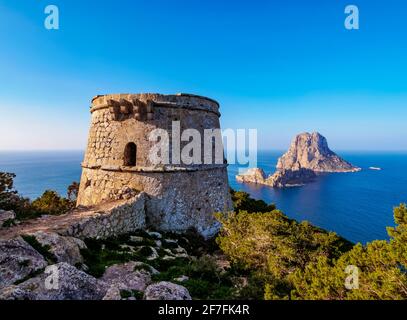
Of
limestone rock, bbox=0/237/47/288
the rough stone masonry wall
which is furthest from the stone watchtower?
limestone rock, bbox=0/237/47/288

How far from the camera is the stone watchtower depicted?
13.0 m

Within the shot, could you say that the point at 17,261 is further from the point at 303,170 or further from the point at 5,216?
the point at 303,170

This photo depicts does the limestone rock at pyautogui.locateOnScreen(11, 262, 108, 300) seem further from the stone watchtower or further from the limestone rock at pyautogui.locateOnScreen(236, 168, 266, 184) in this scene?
the limestone rock at pyautogui.locateOnScreen(236, 168, 266, 184)

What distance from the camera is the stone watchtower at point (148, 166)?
13.0 meters

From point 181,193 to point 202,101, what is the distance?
5526mm

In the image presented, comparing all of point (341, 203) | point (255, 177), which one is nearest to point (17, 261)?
point (341, 203)

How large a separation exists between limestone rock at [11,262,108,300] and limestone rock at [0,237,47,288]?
49 cm

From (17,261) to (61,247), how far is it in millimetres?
1352

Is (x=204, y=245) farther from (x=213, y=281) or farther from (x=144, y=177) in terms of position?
(x=213, y=281)

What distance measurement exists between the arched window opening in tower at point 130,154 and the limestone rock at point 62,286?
27.9 feet

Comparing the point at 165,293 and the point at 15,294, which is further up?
the point at 15,294

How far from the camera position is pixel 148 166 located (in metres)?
13.0

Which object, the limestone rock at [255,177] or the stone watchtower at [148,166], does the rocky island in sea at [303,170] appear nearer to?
the limestone rock at [255,177]
